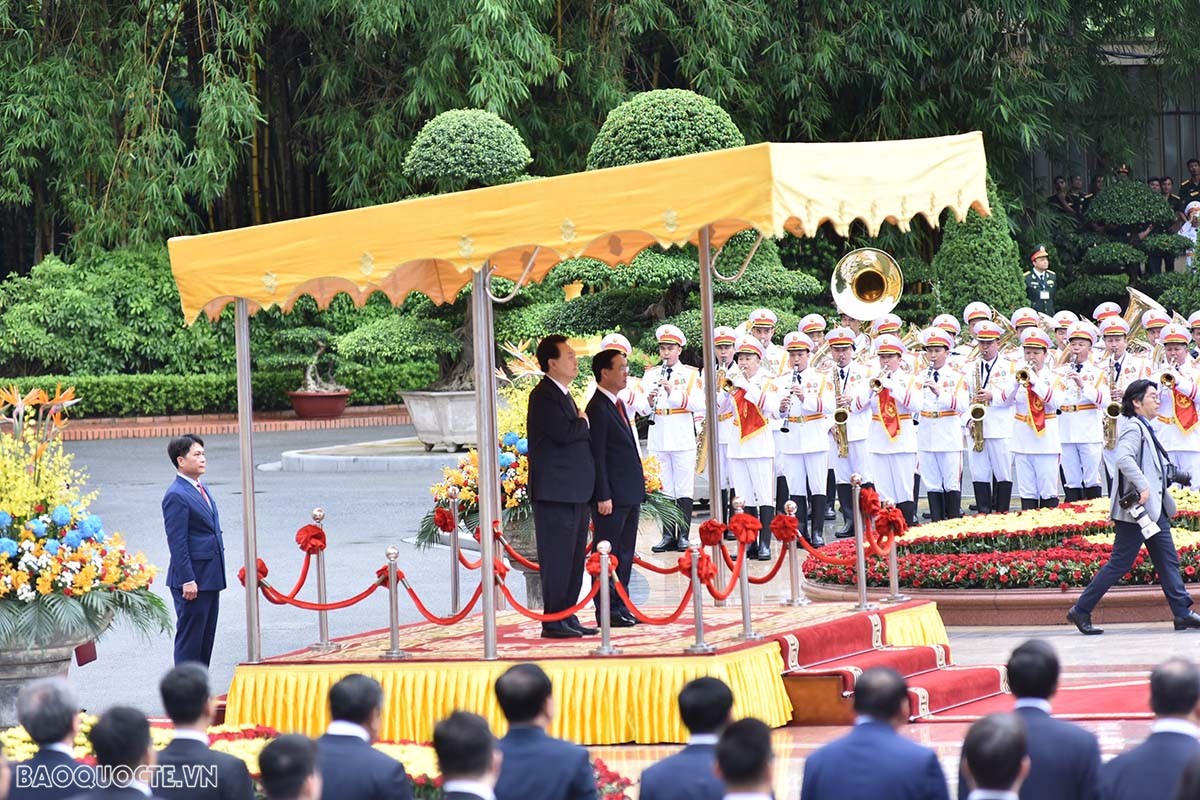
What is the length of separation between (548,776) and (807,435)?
11.3 m

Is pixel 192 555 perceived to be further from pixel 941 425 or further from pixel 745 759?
pixel 941 425

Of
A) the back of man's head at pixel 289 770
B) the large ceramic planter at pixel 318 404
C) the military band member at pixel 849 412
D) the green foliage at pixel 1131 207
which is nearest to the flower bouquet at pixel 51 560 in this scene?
the back of man's head at pixel 289 770

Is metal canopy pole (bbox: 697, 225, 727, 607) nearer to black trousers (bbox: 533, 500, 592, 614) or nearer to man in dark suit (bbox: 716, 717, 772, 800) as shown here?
black trousers (bbox: 533, 500, 592, 614)

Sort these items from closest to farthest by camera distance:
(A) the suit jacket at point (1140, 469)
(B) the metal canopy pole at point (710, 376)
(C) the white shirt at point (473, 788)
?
(C) the white shirt at point (473, 788) < (B) the metal canopy pole at point (710, 376) < (A) the suit jacket at point (1140, 469)

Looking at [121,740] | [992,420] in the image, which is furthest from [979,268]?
[121,740]

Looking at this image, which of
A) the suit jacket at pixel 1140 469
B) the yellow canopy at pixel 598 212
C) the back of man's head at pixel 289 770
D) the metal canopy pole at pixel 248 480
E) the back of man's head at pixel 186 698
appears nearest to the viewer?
the back of man's head at pixel 289 770

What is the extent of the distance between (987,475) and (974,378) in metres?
0.97

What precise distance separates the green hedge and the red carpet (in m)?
21.3

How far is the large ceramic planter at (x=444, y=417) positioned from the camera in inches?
969

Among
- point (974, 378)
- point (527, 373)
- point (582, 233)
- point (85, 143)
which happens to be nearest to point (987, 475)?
point (974, 378)

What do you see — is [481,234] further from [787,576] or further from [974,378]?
[974,378]

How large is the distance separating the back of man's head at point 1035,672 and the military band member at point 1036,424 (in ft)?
37.7

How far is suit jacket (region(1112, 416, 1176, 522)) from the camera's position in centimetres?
1141

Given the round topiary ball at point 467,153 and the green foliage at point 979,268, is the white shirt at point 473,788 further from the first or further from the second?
the green foliage at point 979,268
